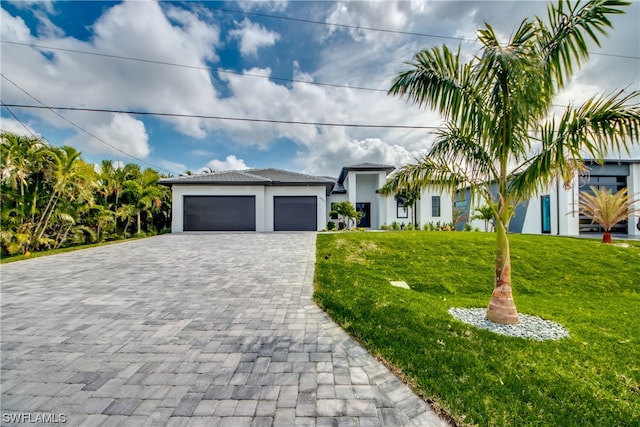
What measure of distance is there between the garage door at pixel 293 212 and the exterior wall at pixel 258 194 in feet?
0.97

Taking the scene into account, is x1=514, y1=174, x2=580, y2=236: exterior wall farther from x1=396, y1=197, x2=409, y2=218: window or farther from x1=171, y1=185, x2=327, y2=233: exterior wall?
x1=171, y1=185, x2=327, y2=233: exterior wall

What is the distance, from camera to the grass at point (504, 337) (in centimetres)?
228

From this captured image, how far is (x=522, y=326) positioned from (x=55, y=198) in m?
17.0

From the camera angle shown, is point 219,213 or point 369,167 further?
point 369,167

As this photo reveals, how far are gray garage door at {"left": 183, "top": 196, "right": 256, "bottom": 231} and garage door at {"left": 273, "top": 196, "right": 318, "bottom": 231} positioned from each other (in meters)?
1.65

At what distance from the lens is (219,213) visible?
687 inches

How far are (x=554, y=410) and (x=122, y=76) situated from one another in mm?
15331

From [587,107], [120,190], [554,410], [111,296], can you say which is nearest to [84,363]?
[111,296]

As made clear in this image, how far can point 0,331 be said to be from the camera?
12.3 feet

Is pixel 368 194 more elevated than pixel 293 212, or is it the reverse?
pixel 368 194

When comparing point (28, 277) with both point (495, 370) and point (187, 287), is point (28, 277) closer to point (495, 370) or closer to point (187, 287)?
point (187, 287)

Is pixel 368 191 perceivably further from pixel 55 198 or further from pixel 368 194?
pixel 55 198

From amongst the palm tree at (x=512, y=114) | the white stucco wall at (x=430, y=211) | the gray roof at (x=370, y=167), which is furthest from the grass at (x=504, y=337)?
the gray roof at (x=370, y=167)

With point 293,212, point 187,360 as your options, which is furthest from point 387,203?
point 187,360
